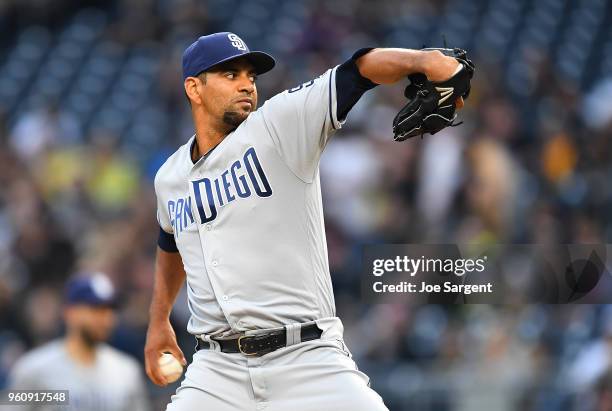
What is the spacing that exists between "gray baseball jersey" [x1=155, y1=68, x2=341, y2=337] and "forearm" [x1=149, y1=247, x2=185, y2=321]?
0.47 m

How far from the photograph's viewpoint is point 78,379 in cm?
580

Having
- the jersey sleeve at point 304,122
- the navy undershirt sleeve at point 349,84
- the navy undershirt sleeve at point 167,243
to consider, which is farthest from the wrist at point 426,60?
the navy undershirt sleeve at point 167,243

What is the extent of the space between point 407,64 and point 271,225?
2.27ft

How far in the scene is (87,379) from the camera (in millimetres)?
5832

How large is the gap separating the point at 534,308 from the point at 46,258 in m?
3.49

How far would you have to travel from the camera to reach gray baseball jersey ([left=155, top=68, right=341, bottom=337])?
11.6 feet

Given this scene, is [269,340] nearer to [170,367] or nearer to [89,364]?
[170,367]

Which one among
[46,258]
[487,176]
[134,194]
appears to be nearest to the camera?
[487,176]

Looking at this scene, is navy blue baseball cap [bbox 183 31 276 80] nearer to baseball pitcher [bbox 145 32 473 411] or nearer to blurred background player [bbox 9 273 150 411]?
baseball pitcher [bbox 145 32 473 411]

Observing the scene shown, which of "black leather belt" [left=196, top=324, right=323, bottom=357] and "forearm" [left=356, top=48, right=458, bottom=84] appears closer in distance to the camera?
"forearm" [left=356, top=48, right=458, bottom=84]

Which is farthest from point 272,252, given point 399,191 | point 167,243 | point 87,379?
point 399,191

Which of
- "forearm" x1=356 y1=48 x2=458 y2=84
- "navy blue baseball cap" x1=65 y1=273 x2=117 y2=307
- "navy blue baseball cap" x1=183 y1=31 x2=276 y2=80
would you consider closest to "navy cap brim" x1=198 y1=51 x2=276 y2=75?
"navy blue baseball cap" x1=183 y1=31 x2=276 y2=80

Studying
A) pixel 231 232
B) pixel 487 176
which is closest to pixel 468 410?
pixel 487 176

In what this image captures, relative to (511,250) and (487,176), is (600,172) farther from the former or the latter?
(511,250)
